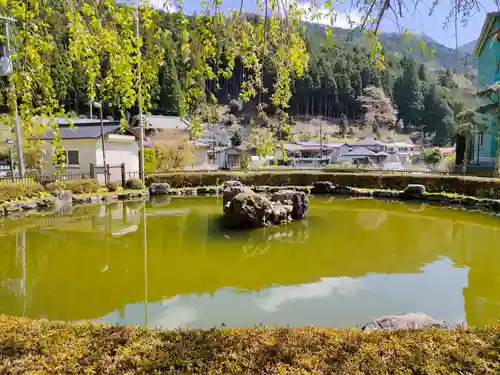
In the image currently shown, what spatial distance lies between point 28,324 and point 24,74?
7.12ft

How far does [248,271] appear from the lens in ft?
23.0

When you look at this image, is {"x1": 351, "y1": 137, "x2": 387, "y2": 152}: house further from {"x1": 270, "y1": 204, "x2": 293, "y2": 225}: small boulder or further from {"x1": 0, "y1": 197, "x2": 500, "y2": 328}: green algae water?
{"x1": 270, "y1": 204, "x2": 293, "y2": 225}: small boulder

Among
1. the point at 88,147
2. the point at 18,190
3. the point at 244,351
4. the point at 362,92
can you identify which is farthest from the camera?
the point at 362,92

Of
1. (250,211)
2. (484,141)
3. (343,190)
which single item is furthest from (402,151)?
(250,211)

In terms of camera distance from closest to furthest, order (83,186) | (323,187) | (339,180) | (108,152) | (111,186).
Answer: (83,186) → (111,186) → (323,187) → (339,180) → (108,152)

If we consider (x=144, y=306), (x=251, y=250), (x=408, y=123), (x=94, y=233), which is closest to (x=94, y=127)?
(x=94, y=233)

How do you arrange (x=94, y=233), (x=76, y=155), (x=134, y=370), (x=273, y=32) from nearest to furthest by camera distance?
(x=134, y=370) < (x=273, y=32) < (x=94, y=233) < (x=76, y=155)

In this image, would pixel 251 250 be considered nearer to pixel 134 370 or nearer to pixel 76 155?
pixel 134 370

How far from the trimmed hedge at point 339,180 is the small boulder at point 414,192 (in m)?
1.26

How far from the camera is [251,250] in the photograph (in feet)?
27.6

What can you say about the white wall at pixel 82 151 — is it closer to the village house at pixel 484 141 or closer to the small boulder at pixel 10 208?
the small boulder at pixel 10 208

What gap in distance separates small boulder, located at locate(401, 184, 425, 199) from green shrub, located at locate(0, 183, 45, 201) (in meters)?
16.7

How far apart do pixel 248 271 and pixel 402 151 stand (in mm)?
57676

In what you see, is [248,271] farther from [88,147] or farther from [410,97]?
[410,97]
